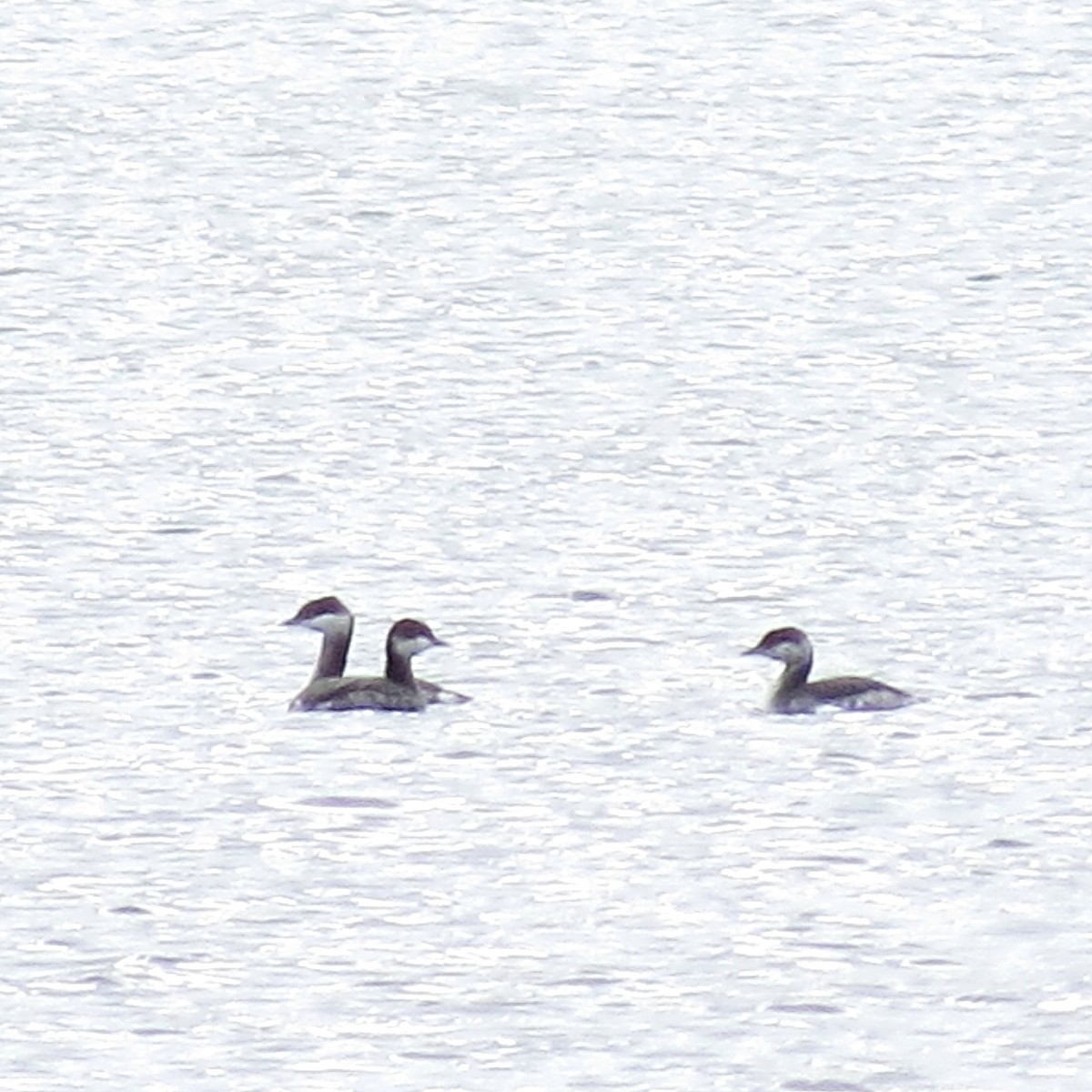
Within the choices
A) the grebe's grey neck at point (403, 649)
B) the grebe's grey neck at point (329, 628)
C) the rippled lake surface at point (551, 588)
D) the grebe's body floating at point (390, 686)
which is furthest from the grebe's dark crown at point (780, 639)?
the grebe's grey neck at point (329, 628)

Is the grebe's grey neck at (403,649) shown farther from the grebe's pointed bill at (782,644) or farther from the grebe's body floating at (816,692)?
the grebe's body floating at (816,692)

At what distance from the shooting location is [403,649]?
602 inches

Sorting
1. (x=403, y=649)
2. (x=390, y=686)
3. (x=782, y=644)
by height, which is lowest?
(x=390, y=686)

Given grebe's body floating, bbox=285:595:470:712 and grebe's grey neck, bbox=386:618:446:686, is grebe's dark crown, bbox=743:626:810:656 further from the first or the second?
grebe's grey neck, bbox=386:618:446:686

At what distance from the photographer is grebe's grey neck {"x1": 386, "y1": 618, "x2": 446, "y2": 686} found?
15250 mm

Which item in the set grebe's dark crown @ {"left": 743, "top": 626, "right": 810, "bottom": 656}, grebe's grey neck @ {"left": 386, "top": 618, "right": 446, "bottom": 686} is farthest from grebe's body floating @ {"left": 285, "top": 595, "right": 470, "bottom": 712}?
grebe's dark crown @ {"left": 743, "top": 626, "right": 810, "bottom": 656}

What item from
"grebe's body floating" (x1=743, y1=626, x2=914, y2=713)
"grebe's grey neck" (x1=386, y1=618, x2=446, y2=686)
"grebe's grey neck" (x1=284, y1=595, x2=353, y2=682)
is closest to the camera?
"grebe's body floating" (x1=743, y1=626, x2=914, y2=713)

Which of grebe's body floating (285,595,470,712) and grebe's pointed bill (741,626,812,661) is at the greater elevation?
grebe's pointed bill (741,626,812,661)

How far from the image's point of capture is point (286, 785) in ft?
46.3

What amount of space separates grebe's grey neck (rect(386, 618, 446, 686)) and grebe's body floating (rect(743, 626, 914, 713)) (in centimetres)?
144

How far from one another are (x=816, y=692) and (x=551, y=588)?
2277 mm

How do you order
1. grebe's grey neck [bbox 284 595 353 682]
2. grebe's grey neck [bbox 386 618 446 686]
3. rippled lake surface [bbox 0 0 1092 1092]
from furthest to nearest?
grebe's grey neck [bbox 284 595 353 682] < grebe's grey neck [bbox 386 618 446 686] < rippled lake surface [bbox 0 0 1092 1092]

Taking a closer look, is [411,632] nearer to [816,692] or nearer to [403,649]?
[403,649]

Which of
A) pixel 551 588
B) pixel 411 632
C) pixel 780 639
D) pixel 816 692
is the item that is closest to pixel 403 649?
pixel 411 632
